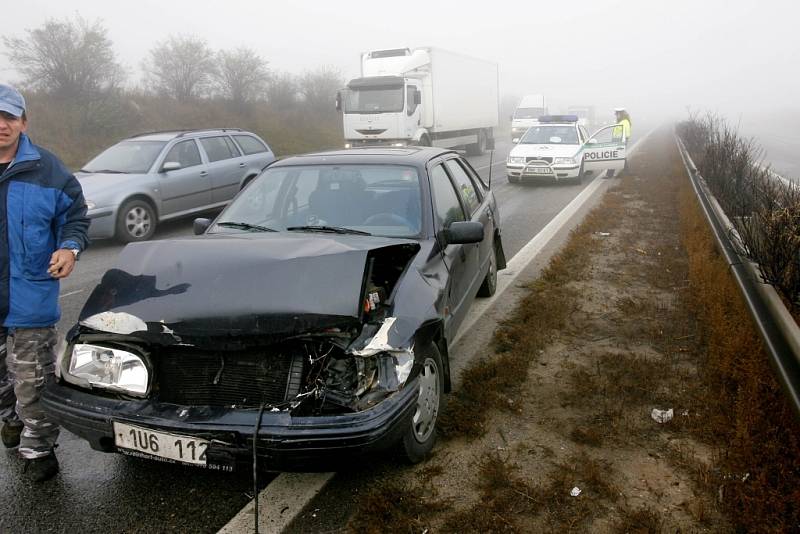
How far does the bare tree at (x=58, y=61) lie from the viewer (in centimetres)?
2339

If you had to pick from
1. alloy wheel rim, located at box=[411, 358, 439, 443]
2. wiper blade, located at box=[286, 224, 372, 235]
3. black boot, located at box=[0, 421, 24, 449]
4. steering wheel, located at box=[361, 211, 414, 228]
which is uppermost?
steering wheel, located at box=[361, 211, 414, 228]

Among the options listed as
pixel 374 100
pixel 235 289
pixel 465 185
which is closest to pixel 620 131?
pixel 374 100

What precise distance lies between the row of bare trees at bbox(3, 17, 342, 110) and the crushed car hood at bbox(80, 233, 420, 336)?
23775 mm

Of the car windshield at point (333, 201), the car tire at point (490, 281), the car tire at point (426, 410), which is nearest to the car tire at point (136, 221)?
the car windshield at point (333, 201)

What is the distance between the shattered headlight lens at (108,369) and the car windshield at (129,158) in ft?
23.5

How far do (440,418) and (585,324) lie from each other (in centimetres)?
211

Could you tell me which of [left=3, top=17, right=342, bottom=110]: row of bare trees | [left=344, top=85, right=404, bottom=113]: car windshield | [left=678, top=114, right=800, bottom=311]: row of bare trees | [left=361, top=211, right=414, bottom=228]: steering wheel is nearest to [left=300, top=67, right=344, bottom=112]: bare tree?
[left=3, top=17, right=342, bottom=110]: row of bare trees

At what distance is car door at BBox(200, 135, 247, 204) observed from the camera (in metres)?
10.2

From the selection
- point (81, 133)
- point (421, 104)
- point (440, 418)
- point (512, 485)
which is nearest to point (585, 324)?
point (440, 418)

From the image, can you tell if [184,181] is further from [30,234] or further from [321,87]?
[321,87]

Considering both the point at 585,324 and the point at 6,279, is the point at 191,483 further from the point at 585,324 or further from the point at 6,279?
the point at 585,324

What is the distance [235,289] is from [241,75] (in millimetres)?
30758

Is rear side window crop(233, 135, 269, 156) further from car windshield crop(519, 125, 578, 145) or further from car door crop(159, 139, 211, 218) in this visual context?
car windshield crop(519, 125, 578, 145)

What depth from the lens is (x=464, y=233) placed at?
3.88 meters
